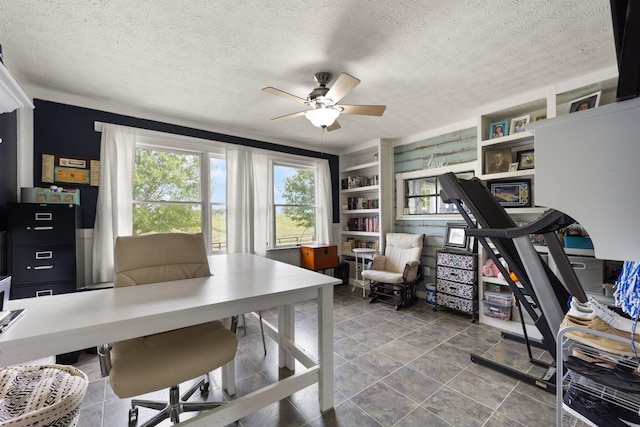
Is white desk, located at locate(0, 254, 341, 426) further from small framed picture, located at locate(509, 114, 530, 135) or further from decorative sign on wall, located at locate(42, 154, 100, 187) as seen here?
small framed picture, located at locate(509, 114, 530, 135)

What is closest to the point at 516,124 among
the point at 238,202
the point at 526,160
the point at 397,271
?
the point at 526,160

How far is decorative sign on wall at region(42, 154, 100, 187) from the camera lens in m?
2.62

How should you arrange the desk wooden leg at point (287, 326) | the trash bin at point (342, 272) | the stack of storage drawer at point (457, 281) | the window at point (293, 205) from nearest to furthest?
the desk wooden leg at point (287, 326) < the stack of storage drawer at point (457, 281) < the window at point (293, 205) < the trash bin at point (342, 272)

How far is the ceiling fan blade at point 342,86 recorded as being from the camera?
1795 mm

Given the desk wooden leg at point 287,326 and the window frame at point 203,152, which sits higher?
the window frame at point 203,152

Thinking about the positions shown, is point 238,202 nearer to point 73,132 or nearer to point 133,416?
Answer: point 73,132

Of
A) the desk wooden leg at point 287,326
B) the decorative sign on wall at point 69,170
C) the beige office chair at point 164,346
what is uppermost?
the decorative sign on wall at point 69,170

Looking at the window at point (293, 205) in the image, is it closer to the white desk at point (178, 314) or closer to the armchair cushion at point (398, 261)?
the armchair cushion at point (398, 261)

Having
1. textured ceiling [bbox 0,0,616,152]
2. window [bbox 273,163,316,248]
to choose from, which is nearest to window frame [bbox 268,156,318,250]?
window [bbox 273,163,316,248]

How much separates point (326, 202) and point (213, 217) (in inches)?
75.5

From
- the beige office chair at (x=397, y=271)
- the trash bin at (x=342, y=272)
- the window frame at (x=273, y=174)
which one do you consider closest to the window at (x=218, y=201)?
the window frame at (x=273, y=174)

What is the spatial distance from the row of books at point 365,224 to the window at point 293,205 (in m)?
0.75

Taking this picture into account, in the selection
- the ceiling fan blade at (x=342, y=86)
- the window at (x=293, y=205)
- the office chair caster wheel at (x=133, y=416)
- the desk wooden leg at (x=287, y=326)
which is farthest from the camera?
the window at (x=293, y=205)

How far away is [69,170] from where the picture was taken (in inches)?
107
